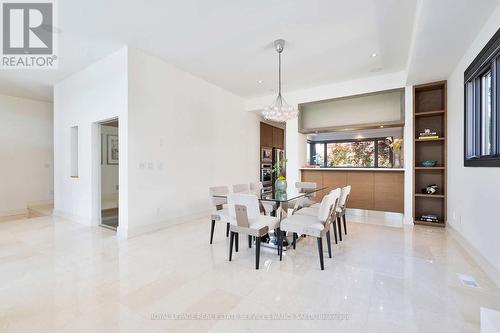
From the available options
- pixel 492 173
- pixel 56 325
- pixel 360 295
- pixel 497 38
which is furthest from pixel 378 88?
pixel 56 325

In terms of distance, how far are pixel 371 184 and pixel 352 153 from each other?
7.36ft

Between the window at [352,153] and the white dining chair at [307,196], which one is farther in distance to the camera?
the window at [352,153]

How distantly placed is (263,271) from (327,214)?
900 millimetres

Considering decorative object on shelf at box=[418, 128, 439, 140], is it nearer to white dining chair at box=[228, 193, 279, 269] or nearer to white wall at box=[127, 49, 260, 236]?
white dining chair at box=[228, 193, 279, 269]

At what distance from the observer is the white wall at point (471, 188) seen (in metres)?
2.26

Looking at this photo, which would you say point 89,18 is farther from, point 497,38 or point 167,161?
point 497,38

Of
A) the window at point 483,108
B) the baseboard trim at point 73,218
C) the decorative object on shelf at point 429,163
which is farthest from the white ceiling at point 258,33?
the baseboard trim at point 73,218

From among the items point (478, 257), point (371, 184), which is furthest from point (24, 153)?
point (478, 257)

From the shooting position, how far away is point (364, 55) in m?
3.70

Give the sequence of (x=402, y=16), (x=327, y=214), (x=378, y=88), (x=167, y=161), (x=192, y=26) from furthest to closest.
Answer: (x=378, y=88) → (x=167, y=161) → (x=192, y=26) → (x=402, y=16) → (x=327, y=214)

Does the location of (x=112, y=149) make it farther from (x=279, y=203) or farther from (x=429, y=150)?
(x=429, y=150)

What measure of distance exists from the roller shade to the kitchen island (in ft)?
3.19

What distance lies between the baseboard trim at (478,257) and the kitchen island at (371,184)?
3.77 feet

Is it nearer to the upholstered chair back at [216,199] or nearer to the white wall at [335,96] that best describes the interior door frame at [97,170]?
the upholstered chair back at [216,199]
